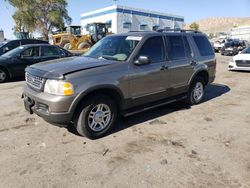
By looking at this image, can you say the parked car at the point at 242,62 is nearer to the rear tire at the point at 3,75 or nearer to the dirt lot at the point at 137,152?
the dirt lot at the point at 137,152

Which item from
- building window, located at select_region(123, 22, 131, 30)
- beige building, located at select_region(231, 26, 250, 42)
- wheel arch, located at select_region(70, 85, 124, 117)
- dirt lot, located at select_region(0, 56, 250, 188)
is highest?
building window, located at select_region(123, 22, 131, 30)

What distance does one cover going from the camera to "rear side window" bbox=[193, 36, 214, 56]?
6.55 meters

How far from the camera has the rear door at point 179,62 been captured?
222 inches

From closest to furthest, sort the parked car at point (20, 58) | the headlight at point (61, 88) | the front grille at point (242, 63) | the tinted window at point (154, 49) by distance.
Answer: the headlight at point (61, 88), the tinted window at point (154, 49), the parked car at point (20, 58), the front grille at point (242, 63)

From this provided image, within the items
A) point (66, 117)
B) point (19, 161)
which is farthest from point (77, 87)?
point (19, 161)

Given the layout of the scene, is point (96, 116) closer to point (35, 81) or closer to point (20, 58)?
point (35, 81)

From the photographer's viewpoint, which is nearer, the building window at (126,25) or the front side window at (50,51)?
the front side window at (50,51)

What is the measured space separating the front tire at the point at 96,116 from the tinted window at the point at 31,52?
7.12 metres

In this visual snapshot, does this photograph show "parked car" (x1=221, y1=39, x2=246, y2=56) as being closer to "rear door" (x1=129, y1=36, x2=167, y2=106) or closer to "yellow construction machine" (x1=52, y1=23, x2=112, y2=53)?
"yellow construction machine" (x1=52, y1=23, x2=112, y2=53)

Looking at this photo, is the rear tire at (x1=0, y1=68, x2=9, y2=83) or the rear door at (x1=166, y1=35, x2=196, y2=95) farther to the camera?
the rear tire at (x1=0, y1=68, x2=9, y2=83)

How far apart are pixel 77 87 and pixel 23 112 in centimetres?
267

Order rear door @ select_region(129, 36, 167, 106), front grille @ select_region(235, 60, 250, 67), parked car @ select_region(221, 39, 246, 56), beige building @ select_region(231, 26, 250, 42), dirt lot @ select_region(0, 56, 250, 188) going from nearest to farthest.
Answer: dirt lot @ select_region(0, 56, 250, 188), rear door @ select_region(129, 36, 167, 106), front grille @ select_region(235, 60, 250, 67), parked car @ select_region(221, 39, 246, 56), beige building @ select_region(231, 26, 250, 42)

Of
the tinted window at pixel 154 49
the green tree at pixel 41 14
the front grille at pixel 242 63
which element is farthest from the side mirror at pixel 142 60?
the green tree at pixel 41 14

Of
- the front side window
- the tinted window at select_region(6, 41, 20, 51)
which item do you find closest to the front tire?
the front side window
